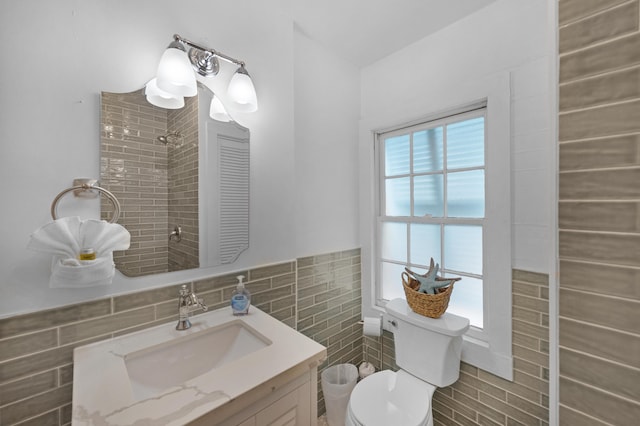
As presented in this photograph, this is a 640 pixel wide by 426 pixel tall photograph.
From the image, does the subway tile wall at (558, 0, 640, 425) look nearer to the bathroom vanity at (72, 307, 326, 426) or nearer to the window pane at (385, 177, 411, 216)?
the bathroom vanity at (72, 307, 326, 426)

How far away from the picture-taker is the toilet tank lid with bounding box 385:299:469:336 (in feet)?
4.40

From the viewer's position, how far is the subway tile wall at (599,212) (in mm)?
642

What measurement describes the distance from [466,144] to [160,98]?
1.65m

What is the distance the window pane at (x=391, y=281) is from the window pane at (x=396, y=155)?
715 mm

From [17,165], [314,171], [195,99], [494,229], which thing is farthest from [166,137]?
[494,229]

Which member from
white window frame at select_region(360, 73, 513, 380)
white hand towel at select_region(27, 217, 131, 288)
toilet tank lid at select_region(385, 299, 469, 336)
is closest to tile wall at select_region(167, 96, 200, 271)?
white hand towel at select_region(27, 217, 131, 288)

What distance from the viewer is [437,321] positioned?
55.5 inches

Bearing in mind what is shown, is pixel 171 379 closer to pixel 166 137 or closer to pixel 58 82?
pixel 166 137

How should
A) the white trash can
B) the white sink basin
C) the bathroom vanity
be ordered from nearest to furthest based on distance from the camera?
the bathroom vanity → the white sink basin → the white trash can

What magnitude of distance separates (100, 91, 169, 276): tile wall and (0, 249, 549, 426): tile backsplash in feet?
0.50

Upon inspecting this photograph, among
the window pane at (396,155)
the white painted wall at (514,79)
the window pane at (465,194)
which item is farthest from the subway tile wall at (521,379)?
the window pane at (396,155)

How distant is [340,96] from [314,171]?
0.64 m

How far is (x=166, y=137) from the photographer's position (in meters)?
1.09

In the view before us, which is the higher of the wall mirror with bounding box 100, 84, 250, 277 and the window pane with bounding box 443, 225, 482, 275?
the wall mirror with bounding box 100, 84, 250, 277
